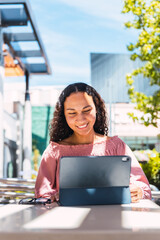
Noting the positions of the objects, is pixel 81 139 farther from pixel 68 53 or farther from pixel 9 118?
pixel 68 53

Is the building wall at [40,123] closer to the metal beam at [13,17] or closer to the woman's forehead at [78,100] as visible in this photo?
the metal beam at [13,17]

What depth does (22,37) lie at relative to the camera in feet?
22.4

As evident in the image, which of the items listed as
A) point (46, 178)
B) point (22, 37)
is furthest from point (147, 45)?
point (46, 178)

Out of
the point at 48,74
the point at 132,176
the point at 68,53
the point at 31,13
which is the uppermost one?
the point at 68,53

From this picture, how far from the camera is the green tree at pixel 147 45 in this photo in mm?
4965

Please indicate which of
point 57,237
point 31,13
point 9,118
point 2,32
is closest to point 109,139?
point 57,237

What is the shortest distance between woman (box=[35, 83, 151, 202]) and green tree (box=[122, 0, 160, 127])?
3.30 meters

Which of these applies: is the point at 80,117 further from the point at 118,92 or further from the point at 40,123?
the point at 118,92

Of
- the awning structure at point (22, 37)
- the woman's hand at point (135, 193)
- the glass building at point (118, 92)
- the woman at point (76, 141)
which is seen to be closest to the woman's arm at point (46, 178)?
the woman at point (76, 141)

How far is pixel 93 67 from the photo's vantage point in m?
17.1

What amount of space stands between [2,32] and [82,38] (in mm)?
13968

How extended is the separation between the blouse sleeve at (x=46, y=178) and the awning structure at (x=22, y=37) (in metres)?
4.32

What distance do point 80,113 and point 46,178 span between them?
33 cm

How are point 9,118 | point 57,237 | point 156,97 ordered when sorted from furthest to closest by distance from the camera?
point 9,118
point 156,97
point 57,237
